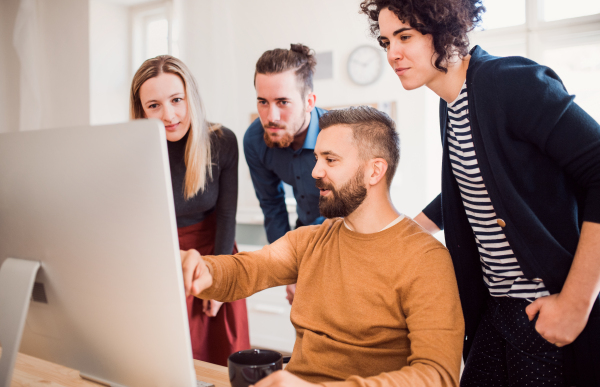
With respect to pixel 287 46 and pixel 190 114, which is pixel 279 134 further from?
pixel 287 46

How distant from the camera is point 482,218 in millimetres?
1133

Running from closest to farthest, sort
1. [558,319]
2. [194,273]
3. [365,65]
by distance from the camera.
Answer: [558,319] < [194,273] < [365,65]

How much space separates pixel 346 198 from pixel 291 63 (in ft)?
2.49

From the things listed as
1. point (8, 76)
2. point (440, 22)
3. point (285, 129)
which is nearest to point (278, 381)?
point (440, 22)

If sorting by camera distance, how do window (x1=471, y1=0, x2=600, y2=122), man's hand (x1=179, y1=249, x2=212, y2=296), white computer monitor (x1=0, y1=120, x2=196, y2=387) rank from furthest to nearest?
window (x1=471, y1=0, x2=600, y2=122) → man's hand (x1=179, y1=249, x2=212, y2=296) → white computer monitor (x1=0, y1=120, x2=196, y2=387)

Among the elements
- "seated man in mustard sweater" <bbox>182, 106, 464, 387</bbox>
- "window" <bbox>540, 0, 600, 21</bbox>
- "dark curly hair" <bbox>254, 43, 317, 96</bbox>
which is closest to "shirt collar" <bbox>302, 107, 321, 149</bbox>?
"dark curly hair" <bbox>254, 43, 317, 96</bbox>

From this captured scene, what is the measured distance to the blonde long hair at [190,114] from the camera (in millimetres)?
1618

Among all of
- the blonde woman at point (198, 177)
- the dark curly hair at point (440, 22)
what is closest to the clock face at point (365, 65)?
the blonde woman at point (198, 177)

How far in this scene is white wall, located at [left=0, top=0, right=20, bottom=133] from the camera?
4.20m

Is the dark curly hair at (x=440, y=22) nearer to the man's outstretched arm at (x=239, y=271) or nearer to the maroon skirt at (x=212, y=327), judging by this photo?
the man's outstretched arm at (x=239, y=271)

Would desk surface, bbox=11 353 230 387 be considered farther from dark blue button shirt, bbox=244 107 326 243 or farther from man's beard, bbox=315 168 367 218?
dark blue button shirt, bbox=244 107 326 243

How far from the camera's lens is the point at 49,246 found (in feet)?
2.57

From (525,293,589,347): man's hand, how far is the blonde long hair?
3.77ft

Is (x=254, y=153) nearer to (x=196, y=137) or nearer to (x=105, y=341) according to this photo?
(x=196, y=137)
